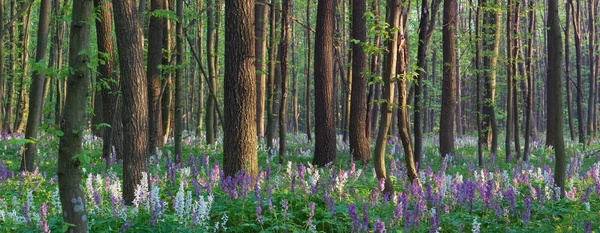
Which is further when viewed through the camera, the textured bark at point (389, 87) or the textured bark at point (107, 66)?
the textured bark at point (107, 66)

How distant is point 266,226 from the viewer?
599cm

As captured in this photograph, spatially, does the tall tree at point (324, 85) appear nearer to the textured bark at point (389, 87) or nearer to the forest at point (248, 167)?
the forest at point (248, 167)

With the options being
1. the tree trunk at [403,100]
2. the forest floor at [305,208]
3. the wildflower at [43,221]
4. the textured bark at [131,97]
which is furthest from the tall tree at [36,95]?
the tree trunk at [403,100]

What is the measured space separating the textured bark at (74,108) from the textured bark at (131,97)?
145 inches

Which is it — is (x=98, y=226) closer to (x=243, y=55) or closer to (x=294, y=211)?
(x=294, y=211)

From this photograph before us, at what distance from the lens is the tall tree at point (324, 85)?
41.8ft

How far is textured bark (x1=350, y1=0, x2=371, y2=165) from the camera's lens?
13172 millimetres

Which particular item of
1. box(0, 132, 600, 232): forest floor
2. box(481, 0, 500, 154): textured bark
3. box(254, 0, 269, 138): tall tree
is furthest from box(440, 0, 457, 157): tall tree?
box(0, 132, 600, 232): forest floor

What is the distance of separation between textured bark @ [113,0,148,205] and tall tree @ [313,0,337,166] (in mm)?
5810

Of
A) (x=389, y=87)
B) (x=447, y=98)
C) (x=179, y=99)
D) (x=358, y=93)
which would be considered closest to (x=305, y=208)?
(x=389, y=87)

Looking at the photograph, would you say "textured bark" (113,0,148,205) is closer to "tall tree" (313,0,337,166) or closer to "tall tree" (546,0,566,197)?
"tall tree" (313,0,337,166)

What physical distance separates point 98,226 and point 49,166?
26.5ft

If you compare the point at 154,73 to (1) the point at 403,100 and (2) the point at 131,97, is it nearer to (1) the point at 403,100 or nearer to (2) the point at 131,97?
(2) the point at 131,97

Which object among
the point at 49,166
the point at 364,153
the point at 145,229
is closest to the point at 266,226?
the point at 145,229
